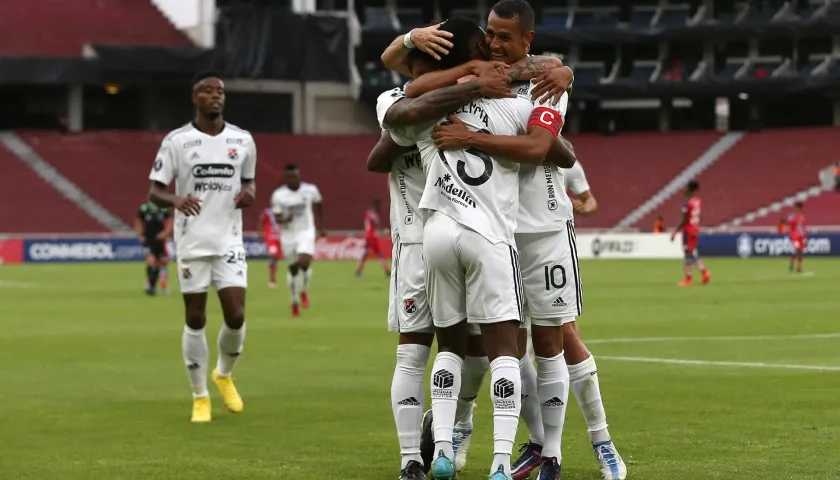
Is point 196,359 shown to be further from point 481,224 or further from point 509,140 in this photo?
point 509,140

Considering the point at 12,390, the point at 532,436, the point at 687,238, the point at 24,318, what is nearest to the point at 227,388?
the point at 12,390

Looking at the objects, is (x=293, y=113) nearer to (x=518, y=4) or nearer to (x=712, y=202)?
(x=712, y=202)

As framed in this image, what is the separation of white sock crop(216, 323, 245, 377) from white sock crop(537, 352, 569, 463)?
4408mm

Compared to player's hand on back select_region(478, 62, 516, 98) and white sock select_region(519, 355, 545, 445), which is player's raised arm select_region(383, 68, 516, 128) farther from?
white sock select_region(519, 355, 545, 445)

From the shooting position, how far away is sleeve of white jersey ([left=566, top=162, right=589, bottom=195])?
1093 centimetres

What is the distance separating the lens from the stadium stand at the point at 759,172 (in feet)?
191

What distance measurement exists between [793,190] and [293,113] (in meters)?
22.0

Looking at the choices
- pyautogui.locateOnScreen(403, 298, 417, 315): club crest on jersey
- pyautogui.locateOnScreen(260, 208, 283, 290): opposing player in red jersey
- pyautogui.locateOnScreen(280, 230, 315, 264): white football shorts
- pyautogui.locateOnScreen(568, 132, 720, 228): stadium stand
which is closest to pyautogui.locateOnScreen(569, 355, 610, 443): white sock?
pyautogui.locateOnScreen(403, 298, 417, 315): club crest on jersey

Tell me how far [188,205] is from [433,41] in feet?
15.0

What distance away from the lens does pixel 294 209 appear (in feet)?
83.6

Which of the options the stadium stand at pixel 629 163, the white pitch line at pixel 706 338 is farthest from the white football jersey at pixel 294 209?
the stadium stand at pixel 629 163

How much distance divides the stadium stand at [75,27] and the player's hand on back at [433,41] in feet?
180

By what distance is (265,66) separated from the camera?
2453 inches

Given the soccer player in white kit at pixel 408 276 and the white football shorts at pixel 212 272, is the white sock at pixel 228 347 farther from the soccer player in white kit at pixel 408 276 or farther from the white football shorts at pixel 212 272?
the soccer player in white kit at pixel 408 276
